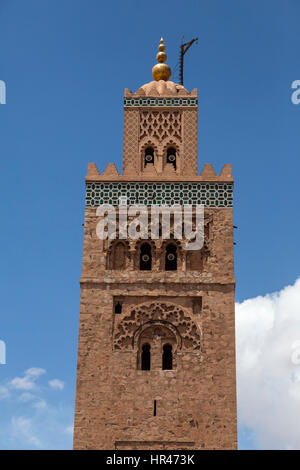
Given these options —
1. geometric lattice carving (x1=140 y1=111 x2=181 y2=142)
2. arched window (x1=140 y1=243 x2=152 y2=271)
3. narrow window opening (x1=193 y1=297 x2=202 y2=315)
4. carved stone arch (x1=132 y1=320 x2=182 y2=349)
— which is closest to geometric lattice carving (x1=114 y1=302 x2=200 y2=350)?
carved stone arch (x1=132 y1=320 x2=182 y2=349)

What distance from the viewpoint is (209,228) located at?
22.8m

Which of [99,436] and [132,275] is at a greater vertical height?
[132,275]

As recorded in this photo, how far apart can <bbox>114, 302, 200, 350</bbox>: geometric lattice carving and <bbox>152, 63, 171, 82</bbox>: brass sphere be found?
7270 mm

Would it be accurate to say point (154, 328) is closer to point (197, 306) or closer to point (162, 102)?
point (197, 306)

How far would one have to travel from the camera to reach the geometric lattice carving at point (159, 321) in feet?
70.8

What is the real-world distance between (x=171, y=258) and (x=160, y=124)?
13.2 feet

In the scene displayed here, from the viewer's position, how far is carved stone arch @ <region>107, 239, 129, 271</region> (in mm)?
→ 22500

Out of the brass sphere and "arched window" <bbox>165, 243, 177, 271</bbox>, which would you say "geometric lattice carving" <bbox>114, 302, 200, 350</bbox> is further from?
the brass sphere

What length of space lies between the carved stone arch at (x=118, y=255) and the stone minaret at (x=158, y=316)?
3cm
